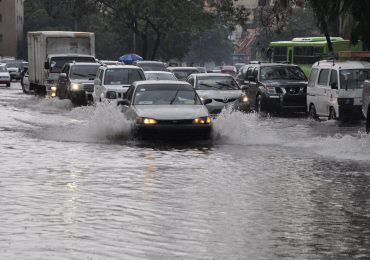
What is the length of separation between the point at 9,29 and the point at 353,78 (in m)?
127

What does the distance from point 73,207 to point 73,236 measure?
81.6 inches

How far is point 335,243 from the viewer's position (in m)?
9.69

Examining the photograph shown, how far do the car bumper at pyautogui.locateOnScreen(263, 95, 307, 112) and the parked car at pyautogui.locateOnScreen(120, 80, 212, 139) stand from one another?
11.5 m

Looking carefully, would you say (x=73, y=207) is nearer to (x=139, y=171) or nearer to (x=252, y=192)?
(x=252, y=192)

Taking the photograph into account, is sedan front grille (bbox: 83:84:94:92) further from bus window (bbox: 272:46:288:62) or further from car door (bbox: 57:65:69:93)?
bus window (bbox: 272:46:288:62)

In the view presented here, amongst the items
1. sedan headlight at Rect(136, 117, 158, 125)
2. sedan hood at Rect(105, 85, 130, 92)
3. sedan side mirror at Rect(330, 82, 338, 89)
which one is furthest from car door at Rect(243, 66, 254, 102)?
sedan headlight at Rect(136, 117, 158, 125)

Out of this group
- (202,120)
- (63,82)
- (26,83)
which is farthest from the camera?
(26,83)

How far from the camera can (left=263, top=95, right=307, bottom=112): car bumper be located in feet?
110

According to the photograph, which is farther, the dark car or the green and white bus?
the green and white bus

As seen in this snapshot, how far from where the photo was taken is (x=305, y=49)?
45.3 m

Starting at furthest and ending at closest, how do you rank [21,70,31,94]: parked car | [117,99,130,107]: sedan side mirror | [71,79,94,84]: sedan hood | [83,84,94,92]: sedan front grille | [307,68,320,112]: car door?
[21,70,31,94]: parked car
[71,79,94,84]: sedan hood
[83,84,94,92]: sedan front grille
[307,68,320,112]: car door
[117,99,130,107]: sedan side mirror

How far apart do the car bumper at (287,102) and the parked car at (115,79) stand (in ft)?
15.5

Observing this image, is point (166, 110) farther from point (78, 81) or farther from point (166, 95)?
point (78, 81)

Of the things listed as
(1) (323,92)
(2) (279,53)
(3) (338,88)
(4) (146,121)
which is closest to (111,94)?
(1) (323,92)
